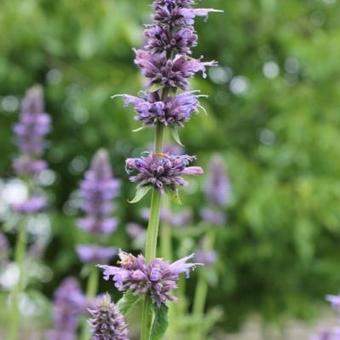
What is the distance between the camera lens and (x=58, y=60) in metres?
9.07

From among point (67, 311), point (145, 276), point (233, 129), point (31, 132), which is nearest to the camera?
point (145, 276)

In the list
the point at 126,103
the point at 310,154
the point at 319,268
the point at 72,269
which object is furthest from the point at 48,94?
the point at 126,103

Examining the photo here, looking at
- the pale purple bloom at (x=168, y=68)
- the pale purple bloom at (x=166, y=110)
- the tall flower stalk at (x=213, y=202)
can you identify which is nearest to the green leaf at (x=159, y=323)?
the pale purple bloom at (x=166, y=110)

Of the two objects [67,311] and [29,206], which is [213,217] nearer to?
[67,311]

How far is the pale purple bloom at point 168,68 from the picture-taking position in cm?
218

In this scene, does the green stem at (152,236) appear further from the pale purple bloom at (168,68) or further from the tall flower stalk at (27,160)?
the tall flower stalk at (27,160)

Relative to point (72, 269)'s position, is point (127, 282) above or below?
below

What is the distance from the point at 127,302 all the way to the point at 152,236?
0.21 meters

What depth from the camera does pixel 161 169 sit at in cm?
221

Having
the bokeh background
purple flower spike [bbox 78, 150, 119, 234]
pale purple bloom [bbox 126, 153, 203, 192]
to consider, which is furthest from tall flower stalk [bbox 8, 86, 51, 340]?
the bokeh background

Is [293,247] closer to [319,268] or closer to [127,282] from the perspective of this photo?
[319,268]

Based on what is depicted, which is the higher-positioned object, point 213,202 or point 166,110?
point 213,202

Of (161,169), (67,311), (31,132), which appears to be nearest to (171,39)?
(161,169)

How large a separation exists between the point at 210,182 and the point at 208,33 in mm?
4408
